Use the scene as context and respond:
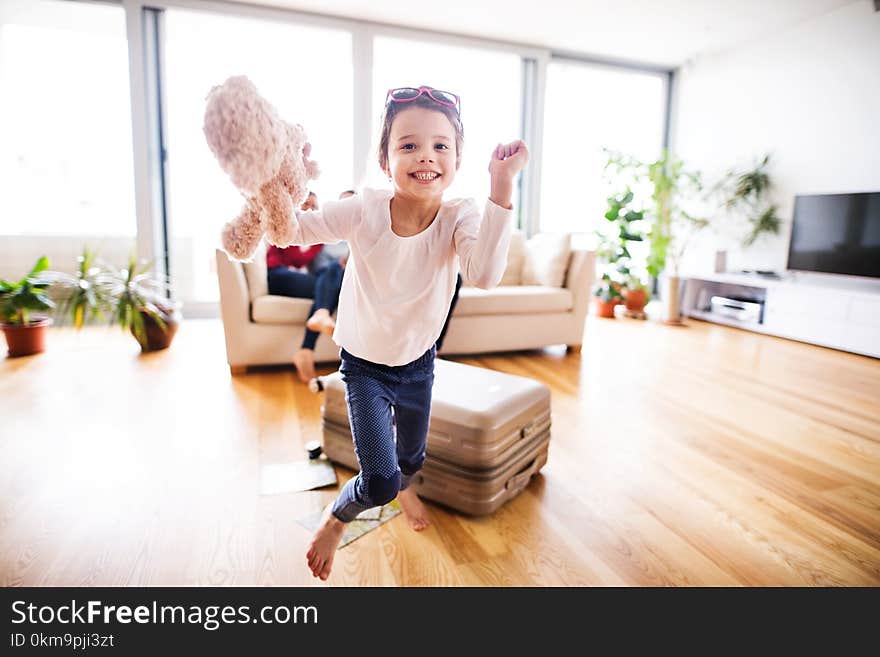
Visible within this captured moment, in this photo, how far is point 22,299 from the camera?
3.30 metres

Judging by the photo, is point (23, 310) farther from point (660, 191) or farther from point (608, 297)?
point (660, 191)

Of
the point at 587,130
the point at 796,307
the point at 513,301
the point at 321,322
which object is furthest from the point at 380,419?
the point at 587,130

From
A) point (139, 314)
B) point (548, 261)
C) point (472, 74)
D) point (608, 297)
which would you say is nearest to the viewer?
point (139, 314)

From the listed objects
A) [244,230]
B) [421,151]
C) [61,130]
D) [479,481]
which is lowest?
[479,481]

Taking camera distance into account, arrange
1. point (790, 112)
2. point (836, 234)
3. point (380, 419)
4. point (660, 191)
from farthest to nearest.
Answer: point (660, 191) < point (790, 112) < point (836, 234) < point (380, 419)

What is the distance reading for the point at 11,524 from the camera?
1521mm

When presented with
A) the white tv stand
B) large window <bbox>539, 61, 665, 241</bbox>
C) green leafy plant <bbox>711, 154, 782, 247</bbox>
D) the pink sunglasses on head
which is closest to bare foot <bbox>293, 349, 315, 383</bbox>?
the pink sunglasses on head

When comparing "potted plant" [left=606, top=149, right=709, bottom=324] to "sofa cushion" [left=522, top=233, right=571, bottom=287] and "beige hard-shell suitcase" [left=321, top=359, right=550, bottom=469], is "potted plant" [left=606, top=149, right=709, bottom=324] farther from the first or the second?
"beige hard-shell suitcase" [left=321, top=359, right=550, bottom=469]

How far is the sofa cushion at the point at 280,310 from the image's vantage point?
10.2ft

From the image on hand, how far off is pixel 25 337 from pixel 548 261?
344 centimetres

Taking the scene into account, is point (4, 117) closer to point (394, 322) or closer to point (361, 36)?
point (361, 36)

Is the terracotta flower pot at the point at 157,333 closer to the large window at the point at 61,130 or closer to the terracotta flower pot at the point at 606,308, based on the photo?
the large window at the point at 61,130

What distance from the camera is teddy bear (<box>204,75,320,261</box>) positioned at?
77 centimetres
